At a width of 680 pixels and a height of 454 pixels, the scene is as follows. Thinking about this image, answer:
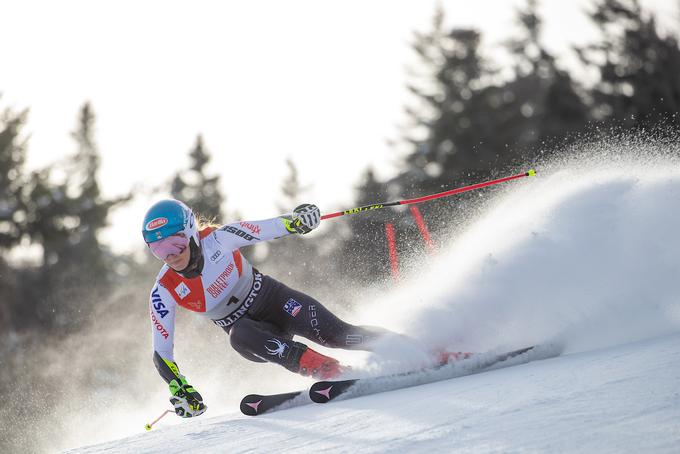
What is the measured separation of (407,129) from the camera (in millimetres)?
29297

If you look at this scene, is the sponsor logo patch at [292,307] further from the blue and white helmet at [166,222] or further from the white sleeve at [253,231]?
the blue and white helmet at [166,222]

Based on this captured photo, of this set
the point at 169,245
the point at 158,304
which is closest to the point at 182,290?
the point at 158,304

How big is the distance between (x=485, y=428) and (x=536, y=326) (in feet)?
8.16

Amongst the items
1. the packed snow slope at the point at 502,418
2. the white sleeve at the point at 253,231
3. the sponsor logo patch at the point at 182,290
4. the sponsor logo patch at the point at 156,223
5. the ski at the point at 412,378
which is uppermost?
the sponsor logo patch at the point at 156,223

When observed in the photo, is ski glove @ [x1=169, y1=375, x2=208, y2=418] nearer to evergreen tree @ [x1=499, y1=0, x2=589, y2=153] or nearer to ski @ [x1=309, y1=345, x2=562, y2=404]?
ski @ [x1=309, y1=345, x2=562, y2=404]

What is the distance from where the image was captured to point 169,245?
5301 millimetres

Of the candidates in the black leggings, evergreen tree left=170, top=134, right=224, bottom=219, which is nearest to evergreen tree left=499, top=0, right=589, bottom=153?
evergreen tree left=170, top=134, right=224, bottom=219

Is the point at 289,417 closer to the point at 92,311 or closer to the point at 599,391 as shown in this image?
the point at 599,391

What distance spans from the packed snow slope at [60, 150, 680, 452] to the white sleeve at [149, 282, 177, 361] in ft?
A: 1.62

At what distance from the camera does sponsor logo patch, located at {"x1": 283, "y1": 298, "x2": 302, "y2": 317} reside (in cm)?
575

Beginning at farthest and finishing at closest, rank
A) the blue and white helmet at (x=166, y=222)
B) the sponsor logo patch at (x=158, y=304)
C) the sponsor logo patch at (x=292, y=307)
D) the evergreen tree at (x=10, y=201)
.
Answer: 1. the evergreen tree at (x=10, y=201)
2. the sponsor logo patch at (x=292, y=307)
3. the sponsor logo patch at (x=158, y=304)
4. the blue and white helmet at (x=166, y=222)

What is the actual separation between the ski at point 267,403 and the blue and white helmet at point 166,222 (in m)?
1.17

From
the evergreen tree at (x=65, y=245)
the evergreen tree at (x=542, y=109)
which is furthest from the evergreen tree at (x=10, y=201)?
the evergreen tree at (x=542, y=109)

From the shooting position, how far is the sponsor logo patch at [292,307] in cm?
575
